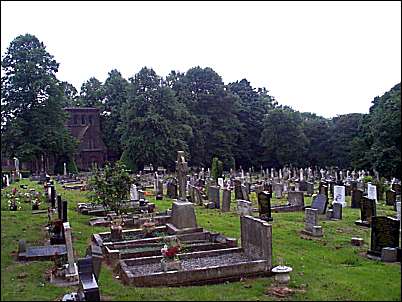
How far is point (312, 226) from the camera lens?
16297 millimetres

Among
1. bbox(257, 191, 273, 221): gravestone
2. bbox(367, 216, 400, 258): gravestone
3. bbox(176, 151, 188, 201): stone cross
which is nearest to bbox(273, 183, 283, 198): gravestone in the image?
bbox(257, 191, 273, 221): gravestone

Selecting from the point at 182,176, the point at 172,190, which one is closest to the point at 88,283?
the point at 182,176

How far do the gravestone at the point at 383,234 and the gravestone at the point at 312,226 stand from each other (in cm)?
299

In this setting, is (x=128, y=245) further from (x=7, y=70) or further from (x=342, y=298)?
(x=7, y=70)

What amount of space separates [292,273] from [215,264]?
1.97m

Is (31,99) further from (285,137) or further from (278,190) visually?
(285,137)

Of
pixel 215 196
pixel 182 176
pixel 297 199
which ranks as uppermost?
pixel 182 176

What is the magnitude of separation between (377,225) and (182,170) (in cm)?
678

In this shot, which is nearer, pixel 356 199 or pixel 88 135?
pixel 356 199

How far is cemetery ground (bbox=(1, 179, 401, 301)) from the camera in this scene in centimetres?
855

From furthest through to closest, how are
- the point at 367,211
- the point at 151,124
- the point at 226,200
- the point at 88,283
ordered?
the point at 151,124
the point at 226,200
the point at 367,211
the point at 88,283

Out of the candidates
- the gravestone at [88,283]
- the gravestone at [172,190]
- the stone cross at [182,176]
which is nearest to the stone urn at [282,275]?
the gravestone at [88,283]

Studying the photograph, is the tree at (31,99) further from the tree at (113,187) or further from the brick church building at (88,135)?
the brick church building at (88,135)

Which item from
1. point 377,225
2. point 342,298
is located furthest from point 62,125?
point 342,298
